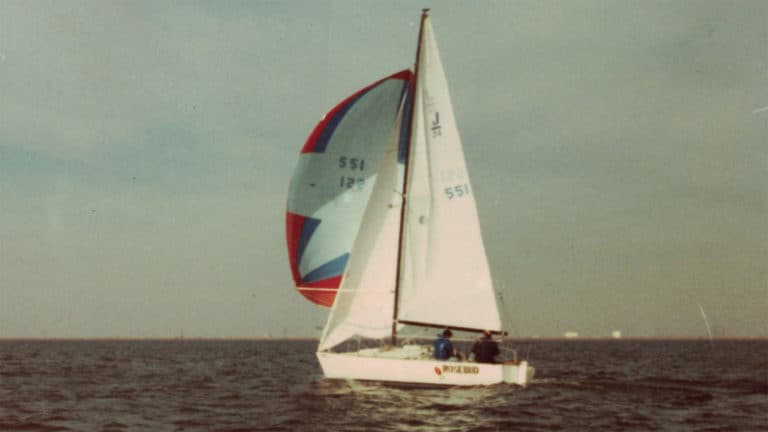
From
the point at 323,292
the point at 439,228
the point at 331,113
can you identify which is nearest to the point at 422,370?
the point at 439,228

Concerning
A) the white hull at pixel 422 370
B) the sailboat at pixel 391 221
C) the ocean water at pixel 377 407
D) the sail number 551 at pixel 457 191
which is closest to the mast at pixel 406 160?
the sailboat at pixel 391 221

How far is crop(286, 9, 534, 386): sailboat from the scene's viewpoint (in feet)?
84.1

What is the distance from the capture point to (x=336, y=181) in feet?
89.7

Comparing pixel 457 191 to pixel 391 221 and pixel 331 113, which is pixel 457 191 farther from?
pixel 331 113

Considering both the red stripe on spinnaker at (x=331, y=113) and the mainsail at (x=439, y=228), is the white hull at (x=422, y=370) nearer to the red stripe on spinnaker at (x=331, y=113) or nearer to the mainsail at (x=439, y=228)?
the mainsail at (x=439, y=228)

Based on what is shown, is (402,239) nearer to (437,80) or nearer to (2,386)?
(437,80)

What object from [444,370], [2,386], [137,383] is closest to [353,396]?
[444,370]

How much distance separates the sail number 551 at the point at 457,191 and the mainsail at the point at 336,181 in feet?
9.33

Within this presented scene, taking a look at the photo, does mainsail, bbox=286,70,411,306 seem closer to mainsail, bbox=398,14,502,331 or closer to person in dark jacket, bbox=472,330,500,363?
mainsail, bbox=398,14,502,331

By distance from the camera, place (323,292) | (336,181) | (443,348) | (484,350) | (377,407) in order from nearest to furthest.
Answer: (377,407)
(443,348)
(484,350)
(336,181)
(323,292)

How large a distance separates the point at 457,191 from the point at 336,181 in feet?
14.3

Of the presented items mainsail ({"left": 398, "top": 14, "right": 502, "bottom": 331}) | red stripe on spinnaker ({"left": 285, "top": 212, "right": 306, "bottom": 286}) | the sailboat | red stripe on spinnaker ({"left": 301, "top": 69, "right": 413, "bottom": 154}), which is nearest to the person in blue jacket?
the sailboat

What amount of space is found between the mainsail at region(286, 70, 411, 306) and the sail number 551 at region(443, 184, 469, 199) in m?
2.84

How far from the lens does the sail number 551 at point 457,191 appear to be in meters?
26.0
